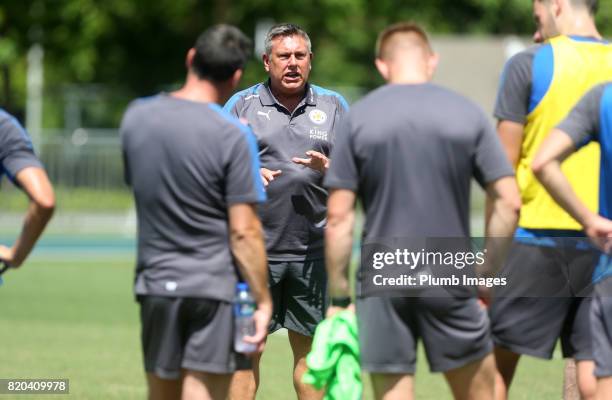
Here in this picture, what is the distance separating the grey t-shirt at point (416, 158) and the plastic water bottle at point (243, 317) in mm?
642

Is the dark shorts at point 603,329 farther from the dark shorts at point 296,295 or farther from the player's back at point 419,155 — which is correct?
the dark shorts at point 296,295

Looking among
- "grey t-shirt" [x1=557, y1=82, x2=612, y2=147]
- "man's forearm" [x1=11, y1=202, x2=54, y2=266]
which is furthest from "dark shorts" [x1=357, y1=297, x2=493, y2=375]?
"man's forearm" [x1=11, y1=202, x2=54, y2=266]

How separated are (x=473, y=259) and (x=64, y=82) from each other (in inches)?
1649

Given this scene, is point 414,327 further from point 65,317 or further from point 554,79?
point 65,317

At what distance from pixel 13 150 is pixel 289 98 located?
2.63 metres

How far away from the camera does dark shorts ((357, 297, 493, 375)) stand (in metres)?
5.82

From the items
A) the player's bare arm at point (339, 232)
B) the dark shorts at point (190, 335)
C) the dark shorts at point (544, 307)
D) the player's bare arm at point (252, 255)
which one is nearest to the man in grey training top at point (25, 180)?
the dark shorts at point (190, 335)

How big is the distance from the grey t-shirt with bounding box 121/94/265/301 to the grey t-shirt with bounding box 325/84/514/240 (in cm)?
47

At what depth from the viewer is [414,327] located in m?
5.88

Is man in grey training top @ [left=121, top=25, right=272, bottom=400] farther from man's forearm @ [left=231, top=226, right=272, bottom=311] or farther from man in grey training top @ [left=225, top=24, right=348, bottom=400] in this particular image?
man in grey training top @ [left=225, top=24, right=348, bottom=400]

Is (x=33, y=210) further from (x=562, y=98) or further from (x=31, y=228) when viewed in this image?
(x=562, y=98)

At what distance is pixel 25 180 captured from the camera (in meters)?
6.08

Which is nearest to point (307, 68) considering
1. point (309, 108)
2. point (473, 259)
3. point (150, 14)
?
point (309, 108)

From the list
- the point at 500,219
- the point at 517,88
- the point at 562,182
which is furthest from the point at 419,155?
the point at 517,88
